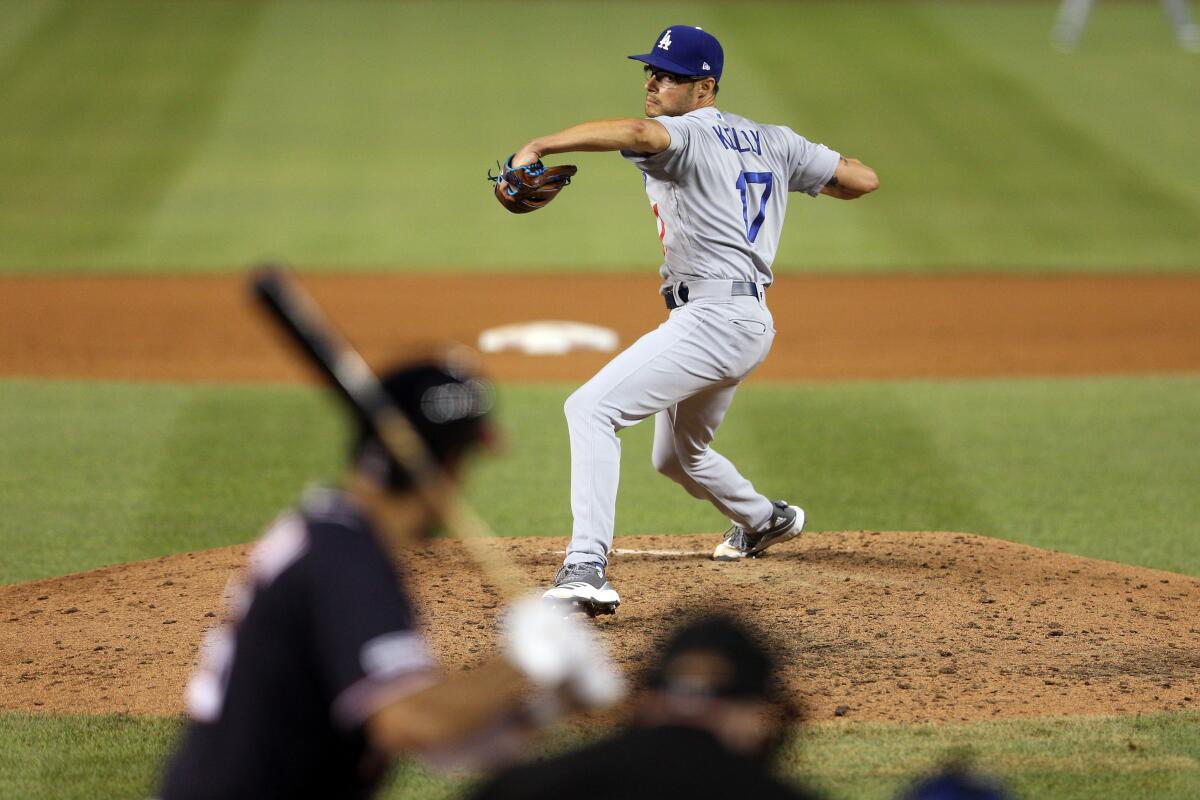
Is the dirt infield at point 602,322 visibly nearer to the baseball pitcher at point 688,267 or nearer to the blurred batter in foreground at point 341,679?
the baseball pitcher at point 688,267

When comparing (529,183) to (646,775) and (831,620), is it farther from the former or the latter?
(646,775)

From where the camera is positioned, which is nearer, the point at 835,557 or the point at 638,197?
the point at 835,557

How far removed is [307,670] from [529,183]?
10.7 feet

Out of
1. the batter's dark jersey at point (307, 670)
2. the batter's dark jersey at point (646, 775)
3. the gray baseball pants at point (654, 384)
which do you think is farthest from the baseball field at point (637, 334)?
the batter's dark jersey at point (646, 775)

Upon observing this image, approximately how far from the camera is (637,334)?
13.8 m

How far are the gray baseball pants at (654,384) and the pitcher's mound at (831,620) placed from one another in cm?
49

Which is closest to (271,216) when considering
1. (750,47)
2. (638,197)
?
(638,197)

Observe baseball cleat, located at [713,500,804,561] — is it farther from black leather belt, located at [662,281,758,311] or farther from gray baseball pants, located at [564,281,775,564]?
black leather belt, located at [662,281,758,311]

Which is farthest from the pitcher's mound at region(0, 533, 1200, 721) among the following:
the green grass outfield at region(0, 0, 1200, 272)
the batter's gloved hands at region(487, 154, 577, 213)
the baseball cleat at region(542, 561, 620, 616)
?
the green grass outfield at region(0, 0, 1200, 272)

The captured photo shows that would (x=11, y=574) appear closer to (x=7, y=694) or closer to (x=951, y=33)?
(x=7, y=694)

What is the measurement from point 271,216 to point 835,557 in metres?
13.3

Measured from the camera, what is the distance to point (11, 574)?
7.36 meters

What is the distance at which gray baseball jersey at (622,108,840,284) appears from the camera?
630 centimetres

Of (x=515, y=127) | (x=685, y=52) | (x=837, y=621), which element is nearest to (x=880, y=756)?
(x=837, y=621)
